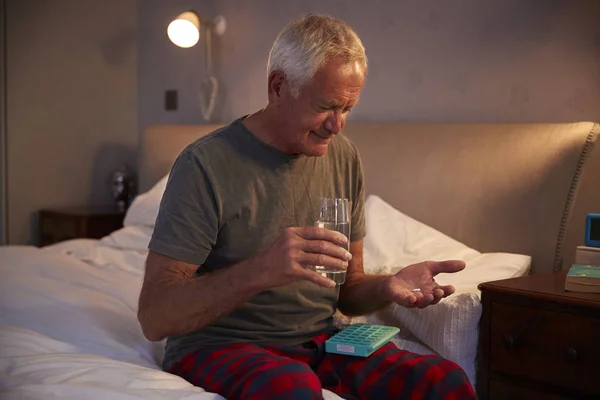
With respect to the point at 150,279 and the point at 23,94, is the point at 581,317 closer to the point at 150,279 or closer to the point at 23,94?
the point at 150,279

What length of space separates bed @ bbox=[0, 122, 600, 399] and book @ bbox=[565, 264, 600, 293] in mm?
199

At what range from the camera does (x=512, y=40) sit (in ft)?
7.85

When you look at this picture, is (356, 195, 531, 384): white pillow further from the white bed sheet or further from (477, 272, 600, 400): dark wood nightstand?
the white bed sheet

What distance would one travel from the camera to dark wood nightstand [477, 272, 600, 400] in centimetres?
144

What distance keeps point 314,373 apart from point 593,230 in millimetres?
804

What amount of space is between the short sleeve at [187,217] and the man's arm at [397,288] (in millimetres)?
357

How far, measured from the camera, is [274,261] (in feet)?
3.89

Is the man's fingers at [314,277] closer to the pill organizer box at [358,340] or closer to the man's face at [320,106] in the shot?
the pill organizer box at [358,340]

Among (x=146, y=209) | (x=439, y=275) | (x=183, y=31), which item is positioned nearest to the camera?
(x=439, y=275)

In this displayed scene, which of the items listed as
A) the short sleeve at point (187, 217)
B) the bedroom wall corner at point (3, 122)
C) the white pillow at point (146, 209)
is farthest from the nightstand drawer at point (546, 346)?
the bedroom wall corner at point (3, 122)

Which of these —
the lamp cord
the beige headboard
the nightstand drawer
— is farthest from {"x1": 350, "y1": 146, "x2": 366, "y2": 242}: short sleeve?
the lamp cord

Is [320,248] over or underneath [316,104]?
underneath

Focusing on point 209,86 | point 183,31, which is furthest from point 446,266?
point 209,86

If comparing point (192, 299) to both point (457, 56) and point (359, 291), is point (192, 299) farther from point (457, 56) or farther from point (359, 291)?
point (457, 56)
